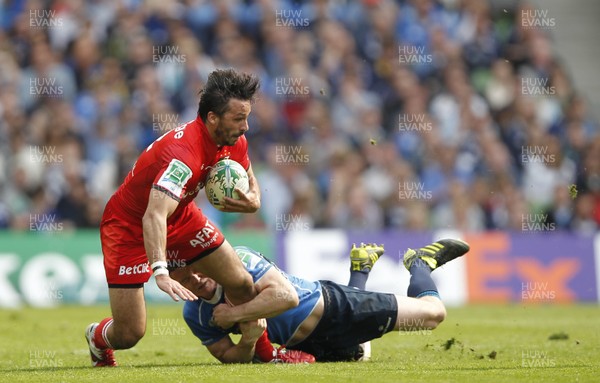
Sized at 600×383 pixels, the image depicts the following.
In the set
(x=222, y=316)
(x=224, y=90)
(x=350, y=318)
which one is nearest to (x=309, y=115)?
(x=350, y=318)

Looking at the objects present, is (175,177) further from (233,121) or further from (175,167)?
(233,121)

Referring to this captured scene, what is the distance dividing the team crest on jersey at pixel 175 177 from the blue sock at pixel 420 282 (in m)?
2.60

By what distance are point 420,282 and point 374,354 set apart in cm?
102

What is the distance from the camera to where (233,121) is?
31.2 feet

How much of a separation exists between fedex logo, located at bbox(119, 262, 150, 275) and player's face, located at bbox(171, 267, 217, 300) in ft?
1.24

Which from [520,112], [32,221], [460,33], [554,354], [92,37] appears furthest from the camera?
[460,33]

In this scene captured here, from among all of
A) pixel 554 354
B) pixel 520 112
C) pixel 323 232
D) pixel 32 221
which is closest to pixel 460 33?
pixel 520 112

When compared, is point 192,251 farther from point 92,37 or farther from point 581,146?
point 581,146

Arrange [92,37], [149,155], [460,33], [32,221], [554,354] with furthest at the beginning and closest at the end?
1. [460,33]
2. [92,37]
3. [32,221]
4. [554,354]
5. [149,155]

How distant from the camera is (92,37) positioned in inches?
837

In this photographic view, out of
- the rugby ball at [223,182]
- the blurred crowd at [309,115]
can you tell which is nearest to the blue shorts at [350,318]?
the rugby ball at [223,182]

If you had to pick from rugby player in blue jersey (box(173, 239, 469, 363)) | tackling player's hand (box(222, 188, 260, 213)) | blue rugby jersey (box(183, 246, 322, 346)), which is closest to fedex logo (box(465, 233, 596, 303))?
rugby player in blue jersey (box(173, 239, 469, 363))

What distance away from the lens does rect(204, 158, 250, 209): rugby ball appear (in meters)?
9.70

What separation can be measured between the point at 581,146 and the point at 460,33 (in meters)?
4.14
